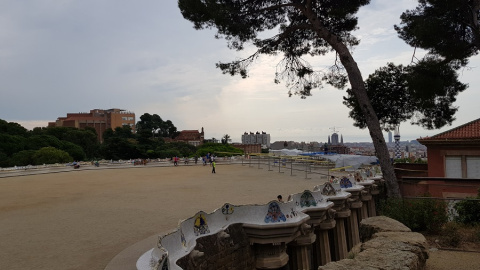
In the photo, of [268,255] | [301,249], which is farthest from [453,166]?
[268,255]

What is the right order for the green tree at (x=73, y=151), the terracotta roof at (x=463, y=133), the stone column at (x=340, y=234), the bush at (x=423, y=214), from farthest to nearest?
the green tree at (x=73, y=151), the terracotta roof at (x=463, y=133), the stone column at (x=340, y=234), the bush at (x=423, y=214)

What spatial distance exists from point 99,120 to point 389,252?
299 feet

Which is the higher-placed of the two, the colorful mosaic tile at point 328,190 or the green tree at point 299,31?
the green tree at point 299,31

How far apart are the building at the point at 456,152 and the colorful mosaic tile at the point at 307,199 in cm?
797

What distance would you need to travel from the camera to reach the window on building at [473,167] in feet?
44.1

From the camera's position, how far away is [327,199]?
1073 centimetres

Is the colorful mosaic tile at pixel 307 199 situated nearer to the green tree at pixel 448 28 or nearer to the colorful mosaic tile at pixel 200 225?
the colorful mosaic tile at pixel 200 225

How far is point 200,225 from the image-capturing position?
6301 mm

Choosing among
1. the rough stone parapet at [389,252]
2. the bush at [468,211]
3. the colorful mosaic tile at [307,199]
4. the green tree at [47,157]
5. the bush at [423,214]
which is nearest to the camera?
the rough stone parapet at [389,252]

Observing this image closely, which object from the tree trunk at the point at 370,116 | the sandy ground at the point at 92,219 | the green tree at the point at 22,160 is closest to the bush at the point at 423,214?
the tree trunk at the point at 370,116

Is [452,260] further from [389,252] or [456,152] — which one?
[456,152]

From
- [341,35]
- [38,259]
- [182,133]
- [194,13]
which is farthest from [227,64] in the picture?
[182,133]

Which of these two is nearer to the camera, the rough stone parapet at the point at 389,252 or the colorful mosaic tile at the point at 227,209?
the rough stone parapet at the point at 389,252

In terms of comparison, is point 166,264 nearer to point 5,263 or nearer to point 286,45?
point 5,263
